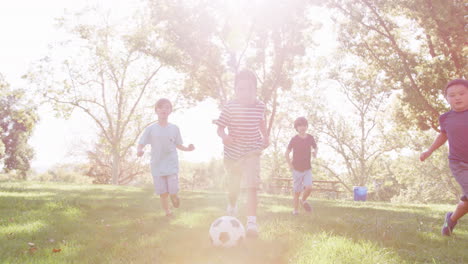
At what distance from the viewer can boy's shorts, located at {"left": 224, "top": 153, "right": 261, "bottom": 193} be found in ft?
17.1

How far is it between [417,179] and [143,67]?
3394cm

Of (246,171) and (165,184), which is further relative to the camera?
(165,184)

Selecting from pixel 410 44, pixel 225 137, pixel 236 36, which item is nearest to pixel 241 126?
pixel 225 137

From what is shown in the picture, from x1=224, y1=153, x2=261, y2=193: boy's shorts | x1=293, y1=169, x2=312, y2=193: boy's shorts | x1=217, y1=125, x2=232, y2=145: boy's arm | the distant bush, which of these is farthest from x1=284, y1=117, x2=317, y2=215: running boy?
the distant bush

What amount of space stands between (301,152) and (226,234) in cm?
375

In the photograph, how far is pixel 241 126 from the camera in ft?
17.6

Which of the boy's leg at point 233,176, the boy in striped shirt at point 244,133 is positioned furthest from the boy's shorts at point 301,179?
the boy in striped shirt at point 244,133

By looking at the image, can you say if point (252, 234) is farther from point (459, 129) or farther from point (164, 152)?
point (459, 129)

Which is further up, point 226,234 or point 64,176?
point 64,176

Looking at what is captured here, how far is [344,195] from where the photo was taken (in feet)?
174

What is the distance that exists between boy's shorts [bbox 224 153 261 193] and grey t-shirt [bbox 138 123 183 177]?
5.43 ft

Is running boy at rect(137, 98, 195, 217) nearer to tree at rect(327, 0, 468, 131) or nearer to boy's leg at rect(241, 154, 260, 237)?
boy's leg at rect(241, 154, 260, 237)

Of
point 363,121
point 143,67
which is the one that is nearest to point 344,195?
point 363,121

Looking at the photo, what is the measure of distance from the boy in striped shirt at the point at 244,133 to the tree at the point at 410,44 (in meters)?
11.6
